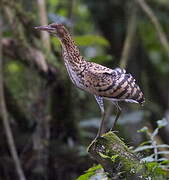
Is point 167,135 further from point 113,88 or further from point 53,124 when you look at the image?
point 113,88

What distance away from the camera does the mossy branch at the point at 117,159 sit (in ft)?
10.2

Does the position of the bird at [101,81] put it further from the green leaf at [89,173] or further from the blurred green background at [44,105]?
the blurred green background at [44,105]

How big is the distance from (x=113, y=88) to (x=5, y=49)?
3.48 meters

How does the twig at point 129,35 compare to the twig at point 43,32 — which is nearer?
the twig at point 43,32

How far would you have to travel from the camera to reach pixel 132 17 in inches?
307

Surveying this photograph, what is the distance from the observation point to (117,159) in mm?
3125

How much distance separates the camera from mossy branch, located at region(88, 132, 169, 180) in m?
3.11

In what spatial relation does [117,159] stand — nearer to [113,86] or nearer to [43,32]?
[113,86]

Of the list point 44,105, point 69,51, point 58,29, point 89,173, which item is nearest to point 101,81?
point 69,51

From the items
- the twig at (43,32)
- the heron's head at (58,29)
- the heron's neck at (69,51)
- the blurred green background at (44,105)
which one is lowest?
the blurred green background at (44,105)

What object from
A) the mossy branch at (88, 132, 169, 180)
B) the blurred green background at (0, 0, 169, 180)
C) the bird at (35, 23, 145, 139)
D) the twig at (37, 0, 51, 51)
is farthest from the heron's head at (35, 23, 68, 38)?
the twig at (37, 0, 51, 51)

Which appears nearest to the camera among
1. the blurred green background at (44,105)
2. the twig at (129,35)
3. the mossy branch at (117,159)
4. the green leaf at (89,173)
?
the mossy branch at (117,159)

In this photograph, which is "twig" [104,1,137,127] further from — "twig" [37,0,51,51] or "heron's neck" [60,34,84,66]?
"heron's neck" [60,34,84,66]

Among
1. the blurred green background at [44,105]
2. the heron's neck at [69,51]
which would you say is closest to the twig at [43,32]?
the blurred green background at [44,105]
